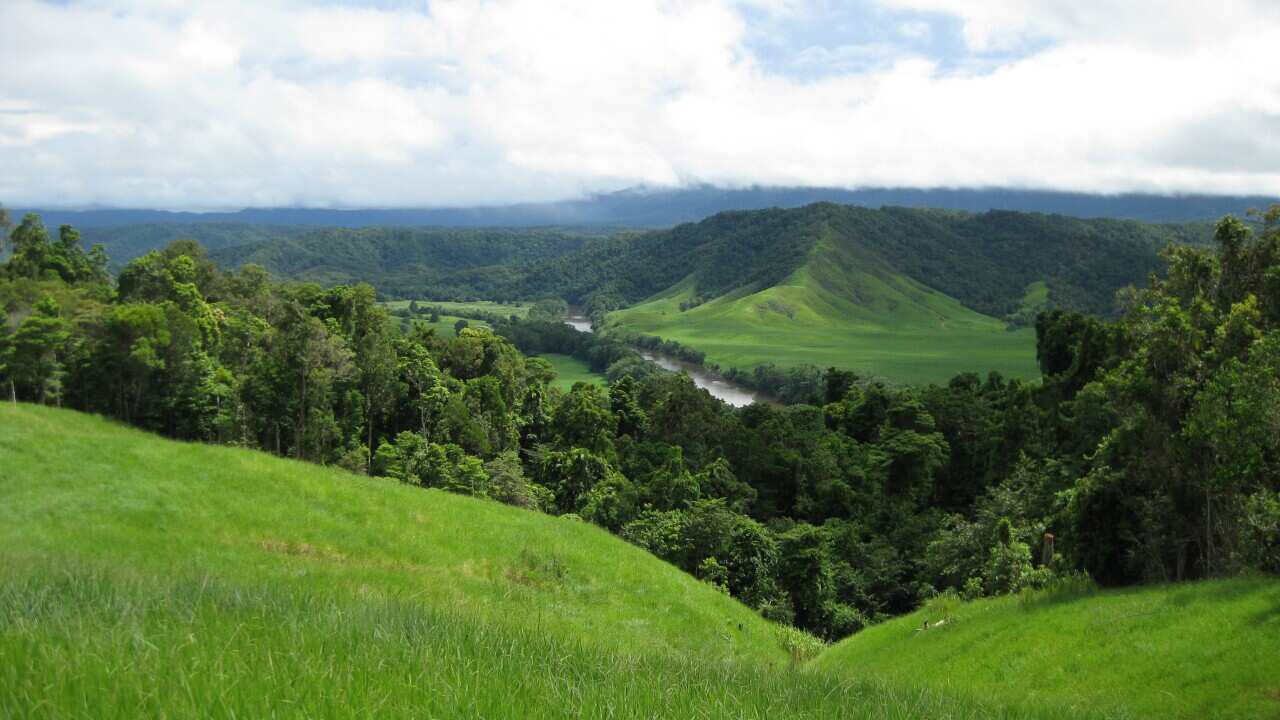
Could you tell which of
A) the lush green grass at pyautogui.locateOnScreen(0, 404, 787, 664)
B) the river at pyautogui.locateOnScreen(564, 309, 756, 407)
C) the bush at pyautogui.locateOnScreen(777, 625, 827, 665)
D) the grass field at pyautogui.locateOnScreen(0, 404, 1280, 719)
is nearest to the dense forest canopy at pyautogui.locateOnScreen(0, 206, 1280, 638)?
the grass field at pyautogui.locateOnScreen(0, 404, 1280, 719)

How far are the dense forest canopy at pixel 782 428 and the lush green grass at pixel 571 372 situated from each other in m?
62.6

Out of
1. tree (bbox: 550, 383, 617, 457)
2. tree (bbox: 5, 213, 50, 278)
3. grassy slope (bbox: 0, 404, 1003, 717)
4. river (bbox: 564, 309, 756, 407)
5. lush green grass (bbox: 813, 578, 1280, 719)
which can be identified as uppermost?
tree (bbox: 5, 213, 50, 278)

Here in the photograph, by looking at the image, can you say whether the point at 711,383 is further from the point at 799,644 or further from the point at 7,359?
the point at 799,644

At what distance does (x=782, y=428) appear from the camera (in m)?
68.1

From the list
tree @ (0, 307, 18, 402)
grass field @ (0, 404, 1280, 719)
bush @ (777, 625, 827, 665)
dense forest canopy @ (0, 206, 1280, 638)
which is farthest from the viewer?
tree @ (0, 307, 18, 402)

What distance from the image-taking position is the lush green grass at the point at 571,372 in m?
143

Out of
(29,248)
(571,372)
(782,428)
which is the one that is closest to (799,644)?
(782,428)

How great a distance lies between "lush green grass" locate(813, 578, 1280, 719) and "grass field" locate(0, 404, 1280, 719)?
0.19 feet

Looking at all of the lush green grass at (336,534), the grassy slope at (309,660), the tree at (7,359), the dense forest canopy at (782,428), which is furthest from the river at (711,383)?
the grassy slope at (309,660)

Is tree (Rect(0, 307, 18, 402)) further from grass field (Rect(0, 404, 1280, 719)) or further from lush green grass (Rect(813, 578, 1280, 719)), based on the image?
lush green grass (Rect(813, 578, 1280, 719))

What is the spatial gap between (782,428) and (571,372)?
92.9m

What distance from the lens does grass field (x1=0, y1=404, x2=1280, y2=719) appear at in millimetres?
4098

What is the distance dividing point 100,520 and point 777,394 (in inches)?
5249

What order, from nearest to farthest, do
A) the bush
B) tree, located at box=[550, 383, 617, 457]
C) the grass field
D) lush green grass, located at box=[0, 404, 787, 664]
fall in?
the grass field < lush green grass, located at box=[0, 404, 787, 664] < the bush < tree, located at box=[550, 383, 617, 457]
